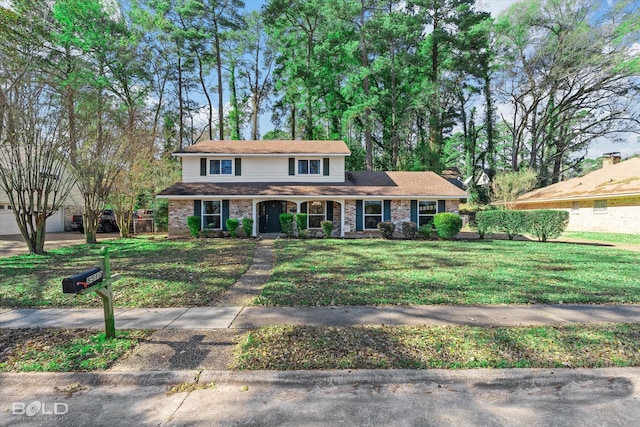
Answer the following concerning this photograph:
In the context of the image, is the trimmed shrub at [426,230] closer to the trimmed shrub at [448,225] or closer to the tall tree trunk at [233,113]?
the trimmed shrub at [448,225]

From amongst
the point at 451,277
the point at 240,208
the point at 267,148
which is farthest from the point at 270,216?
the point at 451,277

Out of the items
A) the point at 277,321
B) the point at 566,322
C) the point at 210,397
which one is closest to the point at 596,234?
the point at 566,322

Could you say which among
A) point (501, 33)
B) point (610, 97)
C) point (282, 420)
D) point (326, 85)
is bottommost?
point (282, 420)

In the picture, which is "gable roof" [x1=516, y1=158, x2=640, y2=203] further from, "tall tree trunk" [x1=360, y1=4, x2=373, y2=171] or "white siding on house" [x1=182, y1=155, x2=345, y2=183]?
"white siding on house" [x1=182, y1=155, x2=345, y2=183]

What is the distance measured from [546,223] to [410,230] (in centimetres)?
607

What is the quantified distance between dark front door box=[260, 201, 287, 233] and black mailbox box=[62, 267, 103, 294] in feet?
43.2

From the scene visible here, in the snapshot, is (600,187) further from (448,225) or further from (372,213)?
(372,213)

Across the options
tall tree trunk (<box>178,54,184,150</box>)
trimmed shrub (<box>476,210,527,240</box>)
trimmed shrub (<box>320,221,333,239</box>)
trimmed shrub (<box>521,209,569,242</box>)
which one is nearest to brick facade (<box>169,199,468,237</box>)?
trimmed shrub (<box>320,221,333,239</box>)

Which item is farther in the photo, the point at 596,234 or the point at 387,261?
the point at 596,234

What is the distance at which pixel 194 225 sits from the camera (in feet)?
48.8

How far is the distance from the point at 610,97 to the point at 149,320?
113 ft

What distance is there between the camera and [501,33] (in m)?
24.6

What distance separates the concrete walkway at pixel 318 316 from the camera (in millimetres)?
4184

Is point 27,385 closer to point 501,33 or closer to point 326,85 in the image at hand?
point 326,85
